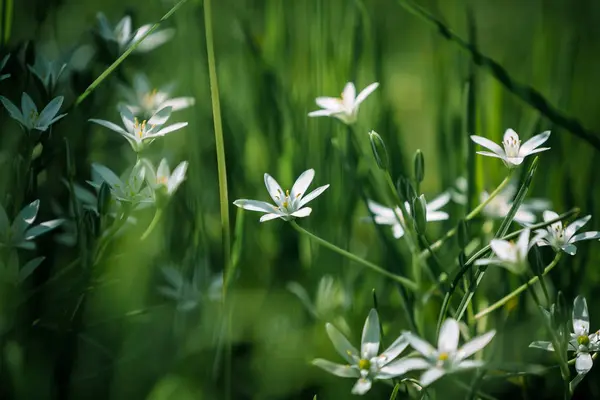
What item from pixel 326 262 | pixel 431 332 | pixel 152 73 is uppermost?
pixel 152 73

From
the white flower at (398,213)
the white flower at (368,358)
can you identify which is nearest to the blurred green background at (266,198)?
the white flower at (398,213)

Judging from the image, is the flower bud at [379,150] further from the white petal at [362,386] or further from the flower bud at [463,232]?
the white petal at [362,386]

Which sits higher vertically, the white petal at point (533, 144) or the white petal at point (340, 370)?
the white petal at point (533, 144)

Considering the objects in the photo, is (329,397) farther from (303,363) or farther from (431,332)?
(431,332)

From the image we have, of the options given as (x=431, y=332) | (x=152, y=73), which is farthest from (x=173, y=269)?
(x=152, y=73)

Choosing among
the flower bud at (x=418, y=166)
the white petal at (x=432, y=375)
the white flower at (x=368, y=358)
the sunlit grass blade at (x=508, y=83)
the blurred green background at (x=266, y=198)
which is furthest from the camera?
the sunlit grass blade at (x=508, y=83)

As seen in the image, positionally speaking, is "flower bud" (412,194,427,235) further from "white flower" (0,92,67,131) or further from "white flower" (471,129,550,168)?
"white flower" (0,92,67,131)
